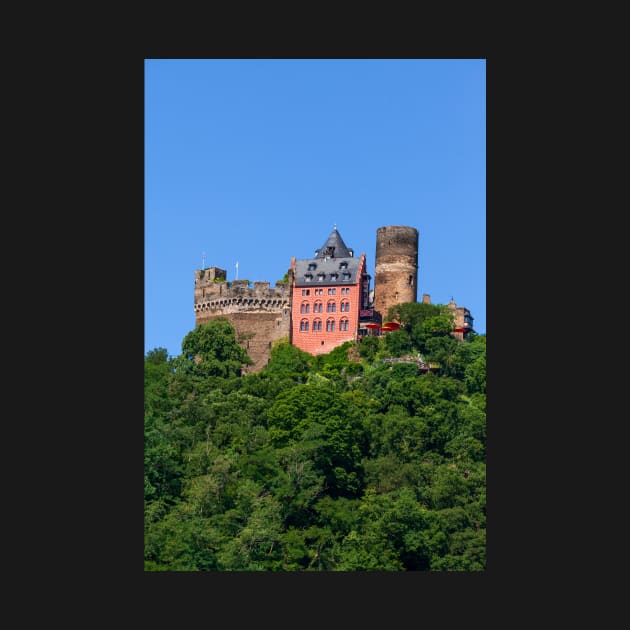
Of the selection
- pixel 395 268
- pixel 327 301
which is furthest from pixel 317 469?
pixel 395 268

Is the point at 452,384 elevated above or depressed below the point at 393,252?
below

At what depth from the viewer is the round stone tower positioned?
95000 mm

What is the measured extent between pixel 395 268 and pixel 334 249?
14.7ft

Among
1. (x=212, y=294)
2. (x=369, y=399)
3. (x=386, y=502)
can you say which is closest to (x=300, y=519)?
(x=386, y=502)

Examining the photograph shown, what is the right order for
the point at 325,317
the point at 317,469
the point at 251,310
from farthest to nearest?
the point at 251,310 → the point at 325,317 → the point at 317,469

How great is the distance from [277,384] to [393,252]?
14718 millimetres

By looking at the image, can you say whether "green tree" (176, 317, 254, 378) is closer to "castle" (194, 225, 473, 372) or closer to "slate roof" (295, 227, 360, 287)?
"castle" (194, 225, 473, 372)

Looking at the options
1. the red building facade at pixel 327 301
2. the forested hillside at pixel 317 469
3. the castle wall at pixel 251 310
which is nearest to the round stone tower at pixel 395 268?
the red building facade at pixel 327 301

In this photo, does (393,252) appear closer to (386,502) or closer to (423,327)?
(423,327)

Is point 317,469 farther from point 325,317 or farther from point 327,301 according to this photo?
point 327,301

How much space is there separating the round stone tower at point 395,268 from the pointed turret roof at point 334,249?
2946 mm

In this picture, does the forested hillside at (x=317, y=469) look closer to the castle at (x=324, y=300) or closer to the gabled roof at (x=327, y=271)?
the castle at (x=324, y=300)

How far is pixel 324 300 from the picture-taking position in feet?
312

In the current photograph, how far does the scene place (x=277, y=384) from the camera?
8306 cm
